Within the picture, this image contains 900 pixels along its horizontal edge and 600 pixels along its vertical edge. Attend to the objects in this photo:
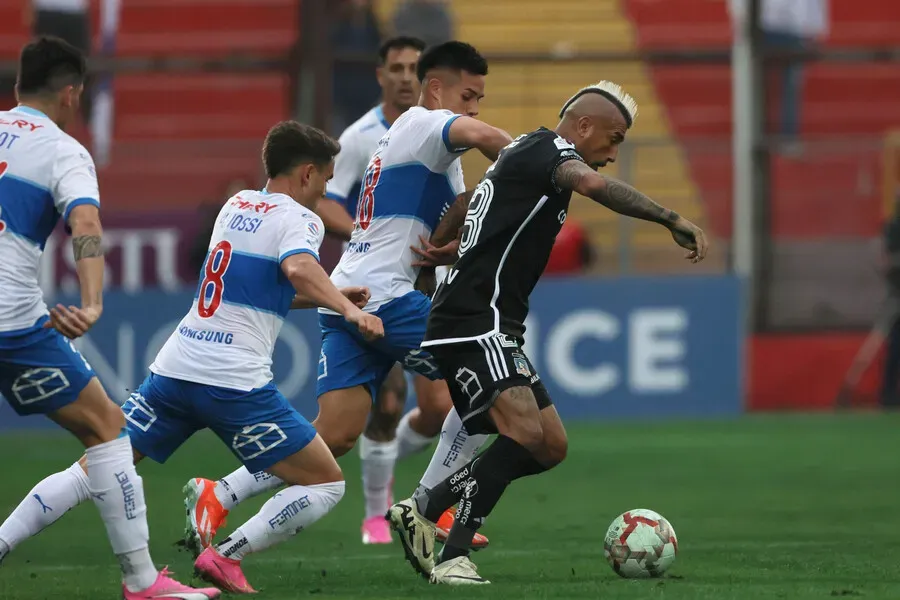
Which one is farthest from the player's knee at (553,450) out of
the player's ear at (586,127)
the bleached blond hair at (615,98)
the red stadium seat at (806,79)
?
the red stadium seat at (806,79)

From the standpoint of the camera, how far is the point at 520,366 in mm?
6684

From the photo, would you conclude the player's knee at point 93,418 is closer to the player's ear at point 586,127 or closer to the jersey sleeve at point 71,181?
the jersey sleeve at point 71,181

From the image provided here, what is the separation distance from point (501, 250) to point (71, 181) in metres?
1.80

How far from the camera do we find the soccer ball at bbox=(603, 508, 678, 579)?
6.84 meters

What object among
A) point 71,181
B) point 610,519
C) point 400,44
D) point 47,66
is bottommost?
point 610,519

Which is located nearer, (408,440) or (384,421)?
(384,421)

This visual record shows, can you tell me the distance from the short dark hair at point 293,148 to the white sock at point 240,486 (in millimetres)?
1453

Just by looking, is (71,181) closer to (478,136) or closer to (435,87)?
(478,136)

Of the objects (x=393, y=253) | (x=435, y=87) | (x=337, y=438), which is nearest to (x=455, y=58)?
(x=435, y=87)

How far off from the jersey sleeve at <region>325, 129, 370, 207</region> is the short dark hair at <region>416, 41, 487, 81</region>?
1.33 m

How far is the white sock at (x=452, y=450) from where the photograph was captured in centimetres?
787

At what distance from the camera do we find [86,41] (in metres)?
18.8

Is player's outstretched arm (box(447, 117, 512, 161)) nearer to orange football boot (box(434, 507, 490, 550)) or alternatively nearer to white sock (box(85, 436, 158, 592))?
orange football boot (box(434, 507, 490, 550))

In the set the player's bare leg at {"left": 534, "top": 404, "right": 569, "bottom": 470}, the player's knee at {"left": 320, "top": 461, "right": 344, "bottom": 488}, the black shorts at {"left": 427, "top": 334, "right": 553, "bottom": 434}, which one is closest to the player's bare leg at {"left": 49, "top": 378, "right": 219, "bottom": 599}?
the player's knee at {"left": 320, "top": 461, "right": 344, "bottom": 488}
